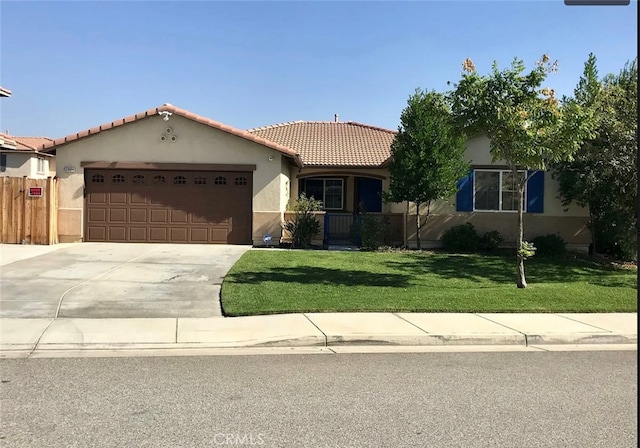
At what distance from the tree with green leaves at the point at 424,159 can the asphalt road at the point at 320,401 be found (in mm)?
11261

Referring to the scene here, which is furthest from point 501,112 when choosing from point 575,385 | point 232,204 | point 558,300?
point 232,204

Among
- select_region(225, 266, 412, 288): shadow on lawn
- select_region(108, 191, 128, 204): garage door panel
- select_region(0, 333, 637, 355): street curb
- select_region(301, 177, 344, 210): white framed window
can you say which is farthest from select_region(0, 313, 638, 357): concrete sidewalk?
select_region(301, 177, 344, 210): white framed window

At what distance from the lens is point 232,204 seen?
62.7 feet

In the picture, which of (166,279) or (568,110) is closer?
(568,110)

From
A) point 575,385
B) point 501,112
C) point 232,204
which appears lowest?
point 575,385

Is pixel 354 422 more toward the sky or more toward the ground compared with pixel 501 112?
more toward the ground

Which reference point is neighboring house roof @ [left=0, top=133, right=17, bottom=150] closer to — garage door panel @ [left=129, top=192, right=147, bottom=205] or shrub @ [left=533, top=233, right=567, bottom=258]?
garage door panel @ [left=129, top=192, right=147, bottom=205]

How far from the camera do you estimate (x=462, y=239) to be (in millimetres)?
19078

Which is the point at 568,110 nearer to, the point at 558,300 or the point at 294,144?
the point at 558,300

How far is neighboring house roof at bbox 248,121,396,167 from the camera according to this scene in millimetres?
23672

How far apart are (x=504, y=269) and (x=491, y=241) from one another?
12.3 ft

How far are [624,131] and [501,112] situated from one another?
6814mm

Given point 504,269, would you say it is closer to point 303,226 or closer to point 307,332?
point 303,226

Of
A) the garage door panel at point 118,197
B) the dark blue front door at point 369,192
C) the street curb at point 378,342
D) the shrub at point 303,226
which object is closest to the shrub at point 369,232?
the shrub at point 303,226
